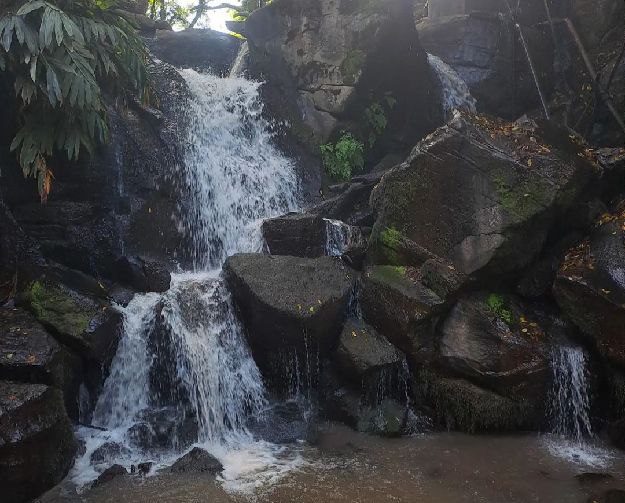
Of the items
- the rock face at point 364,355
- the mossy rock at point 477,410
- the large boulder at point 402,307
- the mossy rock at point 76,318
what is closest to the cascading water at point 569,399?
the mossy rock at point 477,410

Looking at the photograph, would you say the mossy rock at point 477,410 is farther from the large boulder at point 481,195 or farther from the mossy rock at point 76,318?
the mossy rock at point 76,318

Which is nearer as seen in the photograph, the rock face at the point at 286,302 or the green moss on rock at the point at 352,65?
the rock face at the point at 286,302

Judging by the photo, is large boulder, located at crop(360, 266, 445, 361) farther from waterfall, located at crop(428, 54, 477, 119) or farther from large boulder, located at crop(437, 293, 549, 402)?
waterfall, located at crop(428, 54, 477, 119)

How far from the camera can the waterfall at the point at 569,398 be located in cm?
680

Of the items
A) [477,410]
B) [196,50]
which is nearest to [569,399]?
[477,410]

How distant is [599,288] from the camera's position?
6.88 meters

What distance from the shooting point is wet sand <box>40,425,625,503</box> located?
5.14m

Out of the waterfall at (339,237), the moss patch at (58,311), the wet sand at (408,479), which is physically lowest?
the wet sand at (408,479)

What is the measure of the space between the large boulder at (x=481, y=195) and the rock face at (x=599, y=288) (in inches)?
24.8

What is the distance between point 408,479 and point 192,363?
3.38 metres

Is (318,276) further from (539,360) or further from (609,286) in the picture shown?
(609,286)

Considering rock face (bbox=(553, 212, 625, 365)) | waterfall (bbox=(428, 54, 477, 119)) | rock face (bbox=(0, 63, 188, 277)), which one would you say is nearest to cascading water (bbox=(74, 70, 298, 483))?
rock face (bbox=(0, 63, 188, 277))

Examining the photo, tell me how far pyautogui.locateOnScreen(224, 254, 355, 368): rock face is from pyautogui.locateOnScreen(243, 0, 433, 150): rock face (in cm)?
548

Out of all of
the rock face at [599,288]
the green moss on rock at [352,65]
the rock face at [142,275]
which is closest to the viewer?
the rock face at [599,288]
